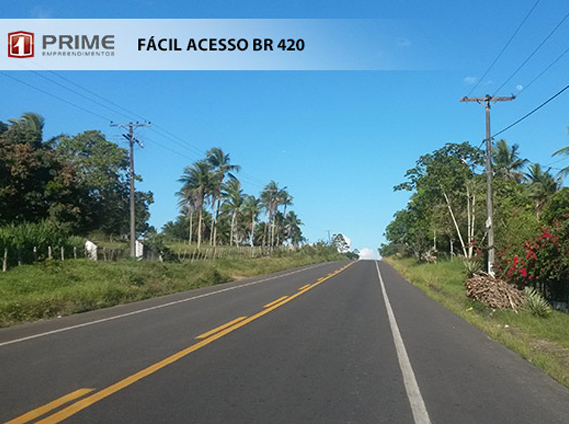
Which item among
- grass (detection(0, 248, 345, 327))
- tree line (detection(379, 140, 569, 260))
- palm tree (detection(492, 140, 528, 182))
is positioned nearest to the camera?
grass (detection(0, 248, 345, 327))

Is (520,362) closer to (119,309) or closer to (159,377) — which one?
(159,377)

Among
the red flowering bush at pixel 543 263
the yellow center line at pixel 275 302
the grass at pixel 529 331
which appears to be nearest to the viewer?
the grass at pixel 529 331

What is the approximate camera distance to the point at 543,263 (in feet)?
49.5

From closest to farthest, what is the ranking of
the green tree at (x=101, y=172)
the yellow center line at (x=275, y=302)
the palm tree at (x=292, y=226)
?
the yellow center line at (x=275, y=302), the green tree at (x=101, y=172), the palm tree at (x=292, y=226)

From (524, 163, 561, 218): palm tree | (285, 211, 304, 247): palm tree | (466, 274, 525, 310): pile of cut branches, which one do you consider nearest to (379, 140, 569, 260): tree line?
(524, 163, 561, 218): palm tree

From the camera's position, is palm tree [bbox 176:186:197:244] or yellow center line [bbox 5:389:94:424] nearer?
yellow center line [bbox 5:389:94:424]

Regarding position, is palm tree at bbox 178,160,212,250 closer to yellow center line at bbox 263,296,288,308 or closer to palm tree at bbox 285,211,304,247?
yellow center line at bbox 263,296,288,308

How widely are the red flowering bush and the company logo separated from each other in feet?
56.0

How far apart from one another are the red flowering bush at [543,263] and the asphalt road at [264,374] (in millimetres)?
4330

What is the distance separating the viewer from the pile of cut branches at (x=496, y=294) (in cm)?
1521

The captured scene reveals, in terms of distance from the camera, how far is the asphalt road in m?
5.28

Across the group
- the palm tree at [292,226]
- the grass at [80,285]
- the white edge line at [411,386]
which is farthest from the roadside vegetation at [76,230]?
the palm tree at [292,226]

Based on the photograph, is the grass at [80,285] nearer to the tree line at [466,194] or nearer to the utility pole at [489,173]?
the utility pole at [489,173]

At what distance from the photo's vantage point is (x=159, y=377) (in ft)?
21.5
